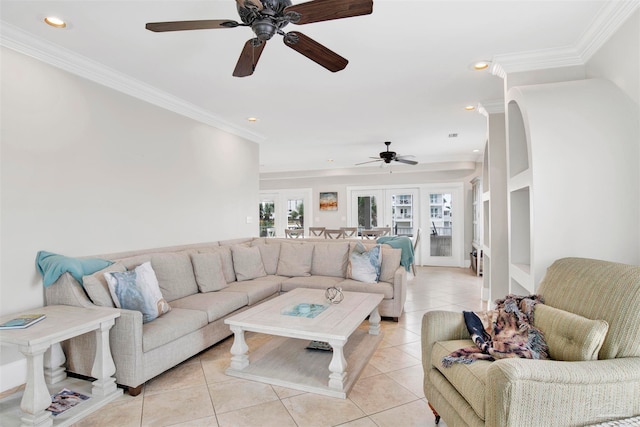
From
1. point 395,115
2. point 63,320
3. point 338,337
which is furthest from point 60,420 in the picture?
point 395,115

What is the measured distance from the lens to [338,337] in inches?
93.9

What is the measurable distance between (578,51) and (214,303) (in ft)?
12.4

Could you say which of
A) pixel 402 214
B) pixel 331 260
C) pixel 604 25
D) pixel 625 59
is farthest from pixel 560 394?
pixel 402 214

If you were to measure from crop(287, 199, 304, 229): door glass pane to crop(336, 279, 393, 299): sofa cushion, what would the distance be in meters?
5.71

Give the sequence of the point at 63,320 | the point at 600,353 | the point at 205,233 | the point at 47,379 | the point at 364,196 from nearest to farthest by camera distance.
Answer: the point at 600,353, the point at 63,320, the point at 47,379, the point at 205,233, the point at 364,196

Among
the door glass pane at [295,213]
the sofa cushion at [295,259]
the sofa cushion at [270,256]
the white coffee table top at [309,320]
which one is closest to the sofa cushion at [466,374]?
the white coffee table top at [309,320]

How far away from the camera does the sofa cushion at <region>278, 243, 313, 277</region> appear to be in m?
4.69

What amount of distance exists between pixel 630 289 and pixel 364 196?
772 cm

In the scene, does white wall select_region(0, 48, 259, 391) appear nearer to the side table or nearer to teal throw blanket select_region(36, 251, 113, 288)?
teal throw blanket select_region(36, 251, 113, 288)

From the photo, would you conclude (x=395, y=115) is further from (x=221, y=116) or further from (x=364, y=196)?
(x=364, y=196)

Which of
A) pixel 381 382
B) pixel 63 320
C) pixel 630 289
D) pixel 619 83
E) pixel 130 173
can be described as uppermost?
pixel 619 83

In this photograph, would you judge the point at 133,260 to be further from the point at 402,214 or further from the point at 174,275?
the point at 402,214

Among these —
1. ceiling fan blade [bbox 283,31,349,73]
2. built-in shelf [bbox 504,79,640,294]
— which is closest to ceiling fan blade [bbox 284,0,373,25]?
ceiling fan blade [bbox 283,31,349,73]

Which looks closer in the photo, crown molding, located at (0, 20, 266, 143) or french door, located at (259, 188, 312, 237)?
crown molding, located at (0, 20, 266, 143)
